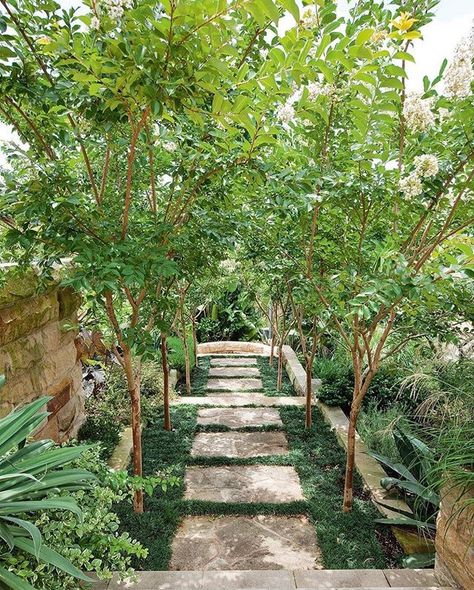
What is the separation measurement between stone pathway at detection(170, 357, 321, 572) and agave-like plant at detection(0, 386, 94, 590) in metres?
0.94

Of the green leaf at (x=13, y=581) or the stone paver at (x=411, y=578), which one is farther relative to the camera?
the stone paver at (x=411, y=578)

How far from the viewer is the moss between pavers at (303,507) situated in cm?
229

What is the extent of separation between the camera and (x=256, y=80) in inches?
50.6

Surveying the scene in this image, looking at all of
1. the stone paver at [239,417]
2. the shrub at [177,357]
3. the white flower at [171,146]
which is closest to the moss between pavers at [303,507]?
the stone paver at [239,417]

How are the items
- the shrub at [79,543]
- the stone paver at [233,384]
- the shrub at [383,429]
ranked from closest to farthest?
1. the shrub at [79,543]
2. the shrub at [383,429]
3. the stone paver at [233,384]

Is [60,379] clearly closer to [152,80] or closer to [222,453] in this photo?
[222,453]

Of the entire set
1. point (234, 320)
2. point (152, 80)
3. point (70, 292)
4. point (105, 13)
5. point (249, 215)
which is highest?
point (105, 13)

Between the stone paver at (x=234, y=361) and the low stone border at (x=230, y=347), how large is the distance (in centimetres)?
80

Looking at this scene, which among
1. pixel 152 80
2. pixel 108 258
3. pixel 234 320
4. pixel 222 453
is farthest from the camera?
pixel 234 320

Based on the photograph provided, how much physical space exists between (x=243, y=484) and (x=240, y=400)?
2102 millimetres

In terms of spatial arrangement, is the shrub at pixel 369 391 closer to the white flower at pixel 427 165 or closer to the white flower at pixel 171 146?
the white flower at pixel 427 165

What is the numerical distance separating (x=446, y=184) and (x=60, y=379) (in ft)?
8.62

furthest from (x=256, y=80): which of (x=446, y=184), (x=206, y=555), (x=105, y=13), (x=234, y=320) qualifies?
(x=234, y=320)

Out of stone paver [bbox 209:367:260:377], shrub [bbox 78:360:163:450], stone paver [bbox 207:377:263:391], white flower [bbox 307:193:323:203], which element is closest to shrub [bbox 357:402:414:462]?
white flower [bbox 307:193:323:203]
